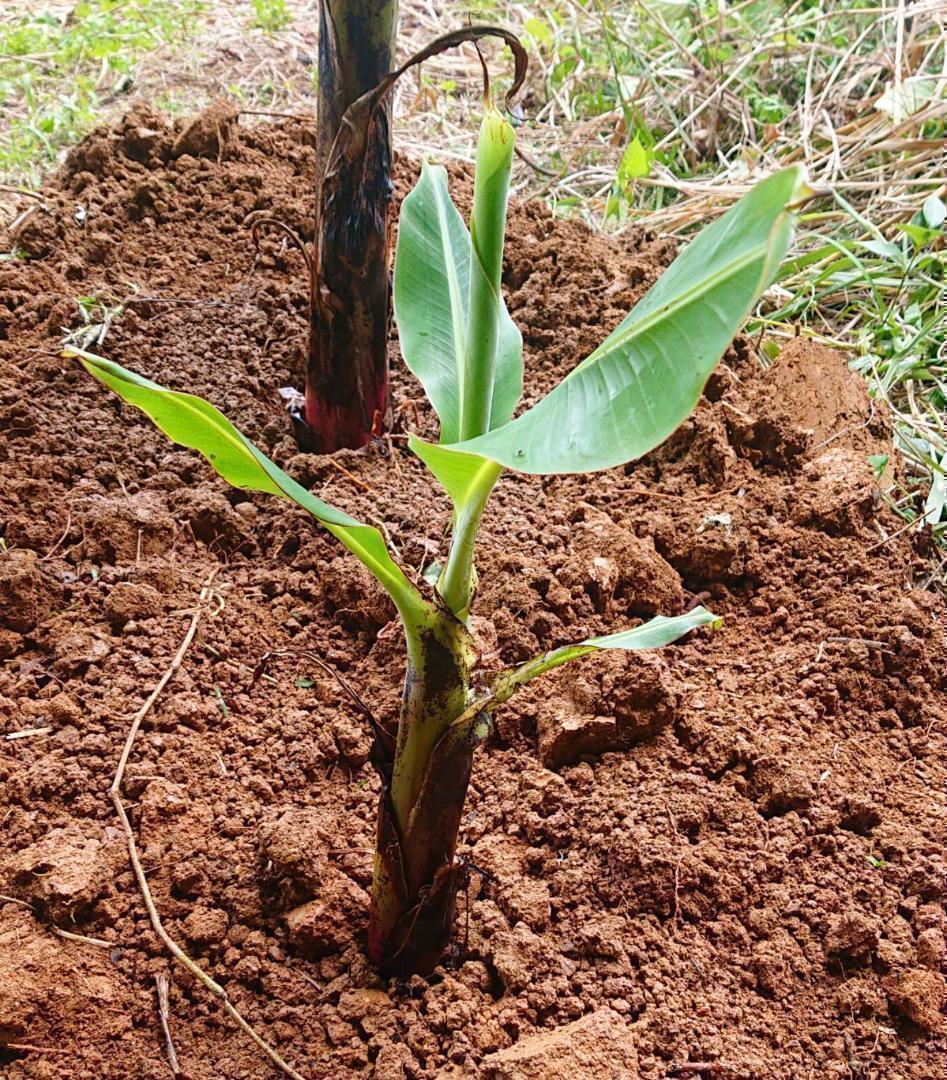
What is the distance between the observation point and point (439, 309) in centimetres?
118

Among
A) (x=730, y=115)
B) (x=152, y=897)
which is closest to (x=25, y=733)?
(x=152, y=897)

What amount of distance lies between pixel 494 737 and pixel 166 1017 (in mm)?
538

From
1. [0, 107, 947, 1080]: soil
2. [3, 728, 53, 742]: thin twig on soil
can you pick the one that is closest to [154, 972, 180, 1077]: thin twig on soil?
[0, 107, 947, 1080]: soil

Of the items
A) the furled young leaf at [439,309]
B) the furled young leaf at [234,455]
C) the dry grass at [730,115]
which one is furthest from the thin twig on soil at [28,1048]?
the dry grass at [730,115]

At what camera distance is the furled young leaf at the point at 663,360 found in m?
0.66

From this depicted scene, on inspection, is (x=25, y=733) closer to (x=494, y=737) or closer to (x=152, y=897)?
(x=152, y=897)

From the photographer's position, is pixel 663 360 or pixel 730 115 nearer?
pixel 663 360

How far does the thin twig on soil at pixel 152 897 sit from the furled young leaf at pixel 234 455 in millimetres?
490

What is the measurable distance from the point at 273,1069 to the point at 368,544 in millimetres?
576

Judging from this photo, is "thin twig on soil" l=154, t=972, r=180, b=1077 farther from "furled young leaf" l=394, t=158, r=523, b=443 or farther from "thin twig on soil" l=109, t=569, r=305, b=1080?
"furled young leaf" l=394, t=158, r=523, b=443

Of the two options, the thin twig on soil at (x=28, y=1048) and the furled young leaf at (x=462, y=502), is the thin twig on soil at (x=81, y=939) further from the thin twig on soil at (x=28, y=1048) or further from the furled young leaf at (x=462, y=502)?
the furled young leaf at (x=462, y=502)

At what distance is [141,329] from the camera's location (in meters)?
1.93

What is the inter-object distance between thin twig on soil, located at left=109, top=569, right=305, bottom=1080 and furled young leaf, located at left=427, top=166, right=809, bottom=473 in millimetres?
701

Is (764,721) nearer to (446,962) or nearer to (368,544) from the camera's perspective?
(446,962)
